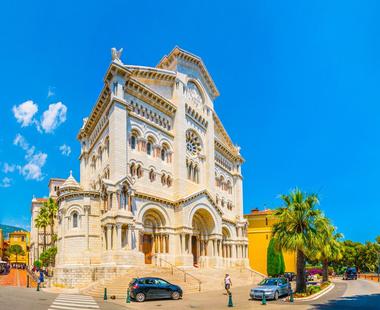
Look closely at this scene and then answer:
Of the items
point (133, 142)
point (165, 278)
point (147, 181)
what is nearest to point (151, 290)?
point (165, 278)

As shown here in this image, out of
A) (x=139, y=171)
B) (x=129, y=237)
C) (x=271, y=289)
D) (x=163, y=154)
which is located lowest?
(x=271, y=289)

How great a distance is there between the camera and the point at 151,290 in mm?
25344

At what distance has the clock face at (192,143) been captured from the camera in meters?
47.1

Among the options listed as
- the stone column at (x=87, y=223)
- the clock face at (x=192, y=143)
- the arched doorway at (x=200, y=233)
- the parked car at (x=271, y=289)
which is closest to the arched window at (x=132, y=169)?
the stone column at (x=87, y=223)

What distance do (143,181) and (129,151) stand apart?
10.9 ft

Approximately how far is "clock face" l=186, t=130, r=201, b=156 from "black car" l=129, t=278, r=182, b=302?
22468 millimetres

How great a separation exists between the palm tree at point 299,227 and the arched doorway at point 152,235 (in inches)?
541

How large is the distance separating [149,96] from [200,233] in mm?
17123

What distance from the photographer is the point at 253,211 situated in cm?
6869

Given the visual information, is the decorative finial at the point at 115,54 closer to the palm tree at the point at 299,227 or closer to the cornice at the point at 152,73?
the cornice at the point at 152,73

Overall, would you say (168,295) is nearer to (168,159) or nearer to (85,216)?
(85,216)

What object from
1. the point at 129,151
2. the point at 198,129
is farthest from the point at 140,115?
the point at 198,129

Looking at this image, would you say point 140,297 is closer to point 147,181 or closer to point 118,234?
point 118,234

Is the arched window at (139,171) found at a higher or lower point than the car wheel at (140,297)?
higher
